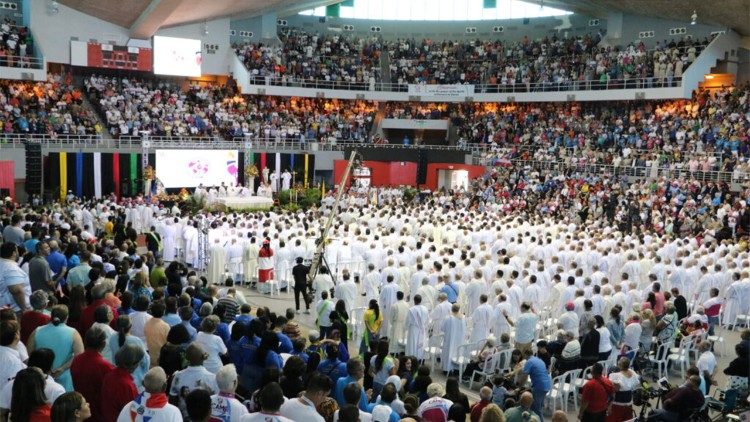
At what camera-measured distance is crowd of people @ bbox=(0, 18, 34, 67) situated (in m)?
33.3

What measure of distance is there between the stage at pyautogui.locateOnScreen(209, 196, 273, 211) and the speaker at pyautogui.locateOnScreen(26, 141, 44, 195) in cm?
699

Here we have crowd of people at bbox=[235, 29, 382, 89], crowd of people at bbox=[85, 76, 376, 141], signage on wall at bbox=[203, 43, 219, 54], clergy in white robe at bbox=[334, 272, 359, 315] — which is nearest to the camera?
clergy in white robe at bbox=[334, 272, 359, 315]

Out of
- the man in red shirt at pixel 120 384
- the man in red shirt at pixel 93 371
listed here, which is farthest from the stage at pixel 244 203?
the man in red shirt at pixel 120 384

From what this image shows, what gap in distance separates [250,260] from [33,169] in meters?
15.2

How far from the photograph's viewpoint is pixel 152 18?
34.2 m

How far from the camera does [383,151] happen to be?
3828cm

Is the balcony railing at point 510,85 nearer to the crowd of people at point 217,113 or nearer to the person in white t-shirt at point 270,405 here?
the crowd of people at point 217,113

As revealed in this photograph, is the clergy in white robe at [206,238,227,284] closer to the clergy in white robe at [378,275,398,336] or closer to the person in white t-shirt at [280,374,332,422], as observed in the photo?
the clergy in white robe at [378,275,398,336]

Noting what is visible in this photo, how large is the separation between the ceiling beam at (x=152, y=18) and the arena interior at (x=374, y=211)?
21 centimetres

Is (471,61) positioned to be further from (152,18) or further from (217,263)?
(217,263)

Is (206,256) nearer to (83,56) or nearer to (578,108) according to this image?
(83,56)

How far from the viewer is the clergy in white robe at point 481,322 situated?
1275 centimetres

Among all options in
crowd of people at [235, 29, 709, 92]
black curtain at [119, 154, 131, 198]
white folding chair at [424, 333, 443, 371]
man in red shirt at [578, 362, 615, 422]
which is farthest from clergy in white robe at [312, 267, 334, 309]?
crowd of people at [235, 29, 709, 92]

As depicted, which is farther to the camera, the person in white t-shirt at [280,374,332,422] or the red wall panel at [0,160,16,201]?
the red wall panel at [0,160,16,201]
